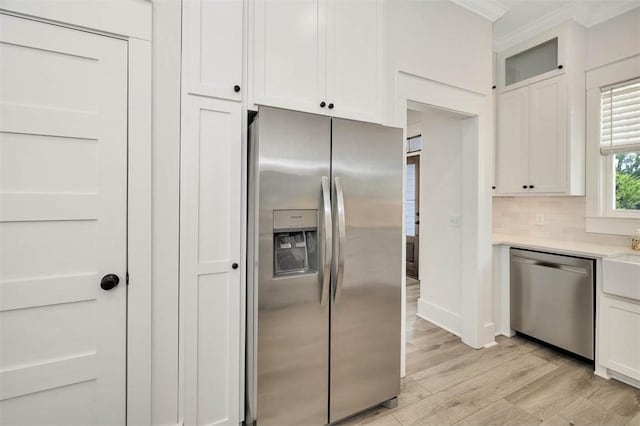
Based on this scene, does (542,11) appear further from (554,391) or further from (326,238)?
(554,391)

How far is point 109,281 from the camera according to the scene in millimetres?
1394

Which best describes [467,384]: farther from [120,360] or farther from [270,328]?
[120,360]

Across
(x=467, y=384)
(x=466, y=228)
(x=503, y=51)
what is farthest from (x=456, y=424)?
(x=503, y=51)

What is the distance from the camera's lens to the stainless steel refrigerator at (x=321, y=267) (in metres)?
1.54

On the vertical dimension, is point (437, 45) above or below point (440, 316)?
above

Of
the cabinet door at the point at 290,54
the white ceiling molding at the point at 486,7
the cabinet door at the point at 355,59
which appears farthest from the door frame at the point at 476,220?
the cabinet door at the point at 290,54

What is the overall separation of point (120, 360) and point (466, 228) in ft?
9.45

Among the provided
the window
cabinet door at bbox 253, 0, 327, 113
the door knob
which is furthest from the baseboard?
the door knob

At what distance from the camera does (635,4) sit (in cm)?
258

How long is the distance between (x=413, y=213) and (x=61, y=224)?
5.11 meters

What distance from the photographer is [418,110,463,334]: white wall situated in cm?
304

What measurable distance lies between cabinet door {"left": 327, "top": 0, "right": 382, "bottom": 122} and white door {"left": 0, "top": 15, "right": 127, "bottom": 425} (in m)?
1.18

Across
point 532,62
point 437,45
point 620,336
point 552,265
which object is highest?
point 532,62

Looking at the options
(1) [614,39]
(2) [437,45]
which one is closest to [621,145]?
(1) [614,39]
